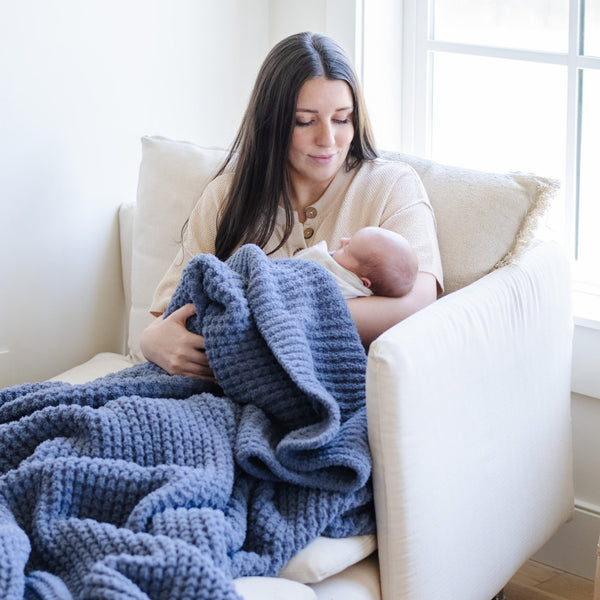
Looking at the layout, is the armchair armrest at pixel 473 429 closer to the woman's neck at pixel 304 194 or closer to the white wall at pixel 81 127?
the woman's neck at pixel 304 194

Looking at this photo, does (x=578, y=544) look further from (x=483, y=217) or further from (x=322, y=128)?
(x=322, y=128)

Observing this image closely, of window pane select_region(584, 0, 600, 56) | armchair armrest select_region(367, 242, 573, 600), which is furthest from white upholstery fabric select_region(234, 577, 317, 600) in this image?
window pane select_region(584, 0, 600, 56)

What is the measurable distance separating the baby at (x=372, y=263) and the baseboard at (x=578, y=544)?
75 cm

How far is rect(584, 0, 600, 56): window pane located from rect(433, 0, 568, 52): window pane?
0.06 metres

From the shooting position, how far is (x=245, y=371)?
1.39m

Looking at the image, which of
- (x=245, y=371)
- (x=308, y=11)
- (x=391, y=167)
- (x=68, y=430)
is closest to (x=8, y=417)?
(x=68, y=430)

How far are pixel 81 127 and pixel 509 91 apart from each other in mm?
995

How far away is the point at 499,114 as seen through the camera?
218 cm

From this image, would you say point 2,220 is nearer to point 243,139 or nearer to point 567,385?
point 243,139

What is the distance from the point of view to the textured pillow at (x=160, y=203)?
2.03 metres

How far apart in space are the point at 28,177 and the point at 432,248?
3.14 ft

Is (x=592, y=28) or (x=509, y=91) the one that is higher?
(x=592, y=28)

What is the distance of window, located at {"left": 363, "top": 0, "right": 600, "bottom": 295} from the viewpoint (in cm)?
201

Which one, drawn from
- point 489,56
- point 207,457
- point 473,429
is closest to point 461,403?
point 473,429
